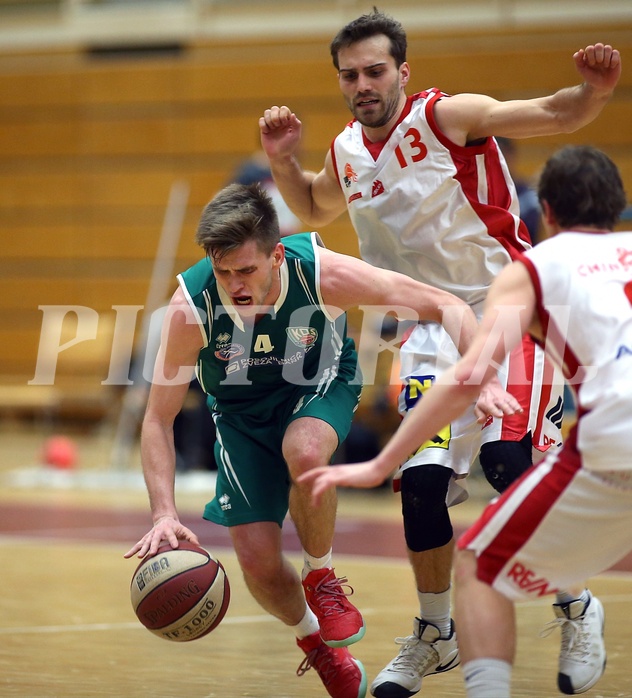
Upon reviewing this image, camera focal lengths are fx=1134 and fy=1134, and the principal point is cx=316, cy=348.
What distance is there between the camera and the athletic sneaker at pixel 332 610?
3.78m

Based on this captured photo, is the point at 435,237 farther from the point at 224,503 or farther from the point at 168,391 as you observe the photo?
the point at 224,503

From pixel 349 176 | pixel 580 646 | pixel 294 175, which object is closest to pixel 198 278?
pixel 349 176

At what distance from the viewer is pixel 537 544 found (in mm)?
2781

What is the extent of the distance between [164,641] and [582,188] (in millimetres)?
2984

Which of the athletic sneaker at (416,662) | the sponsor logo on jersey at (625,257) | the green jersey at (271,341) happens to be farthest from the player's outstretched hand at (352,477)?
the athletic sneaker at (416,662)

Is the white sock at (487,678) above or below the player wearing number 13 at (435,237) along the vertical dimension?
below

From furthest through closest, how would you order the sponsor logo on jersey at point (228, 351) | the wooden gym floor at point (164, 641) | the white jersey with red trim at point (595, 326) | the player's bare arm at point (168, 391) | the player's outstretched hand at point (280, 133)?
the player's outstretched hand at point (280, 133) → the wooden gym floor at point (164, 641) → the sponsor logo on jersey at point (228, 351) → the player's bare arm at point (168, 391) → the white jersey with red trim at point (595, 326)

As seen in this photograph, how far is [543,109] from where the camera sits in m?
3.87

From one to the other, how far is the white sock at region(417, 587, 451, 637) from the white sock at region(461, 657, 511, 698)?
52.3 inches

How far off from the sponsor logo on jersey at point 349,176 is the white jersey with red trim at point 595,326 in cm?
154

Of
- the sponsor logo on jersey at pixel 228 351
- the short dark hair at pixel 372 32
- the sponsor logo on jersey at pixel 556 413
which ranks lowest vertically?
the sponsor logo on jersey at pixel 556 413

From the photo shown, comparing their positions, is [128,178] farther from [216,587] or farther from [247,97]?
[216,587]

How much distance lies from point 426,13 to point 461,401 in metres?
10.8

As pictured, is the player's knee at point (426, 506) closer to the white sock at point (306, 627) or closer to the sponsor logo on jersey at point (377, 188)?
the white sock at point (306, 627)
